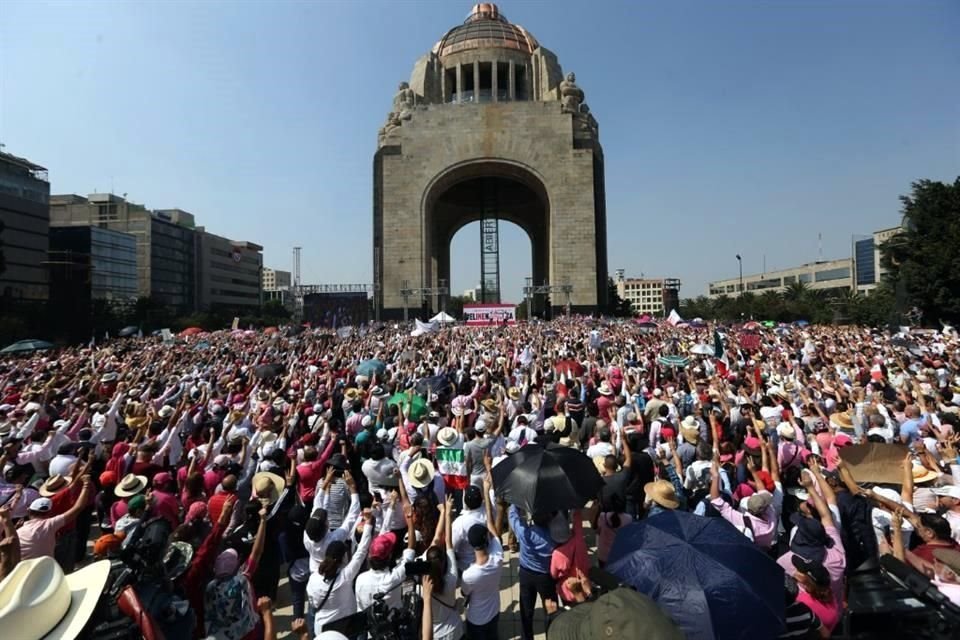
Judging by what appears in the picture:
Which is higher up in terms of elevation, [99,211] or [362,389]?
[99,211]

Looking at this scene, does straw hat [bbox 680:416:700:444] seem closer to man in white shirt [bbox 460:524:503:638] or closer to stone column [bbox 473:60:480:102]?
man in white shirt [bbox 460:524:503:638]

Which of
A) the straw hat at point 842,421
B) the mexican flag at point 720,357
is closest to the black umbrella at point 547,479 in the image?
the straw hat at point 842,421

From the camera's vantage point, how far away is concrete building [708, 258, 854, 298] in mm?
97731

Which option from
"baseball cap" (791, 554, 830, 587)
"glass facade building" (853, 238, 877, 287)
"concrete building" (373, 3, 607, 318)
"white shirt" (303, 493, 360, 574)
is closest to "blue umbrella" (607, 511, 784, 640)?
"baseball cap" (791, 554, 830, 587)

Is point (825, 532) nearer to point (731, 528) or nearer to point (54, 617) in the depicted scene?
point (731, 528)

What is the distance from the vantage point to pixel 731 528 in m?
3.12

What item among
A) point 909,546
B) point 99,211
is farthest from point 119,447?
point 99,211

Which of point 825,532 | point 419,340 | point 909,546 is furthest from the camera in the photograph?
point 419,340

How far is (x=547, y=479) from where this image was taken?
13.5 feet

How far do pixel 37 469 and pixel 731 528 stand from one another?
7.13 m

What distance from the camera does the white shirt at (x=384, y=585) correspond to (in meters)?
3.18

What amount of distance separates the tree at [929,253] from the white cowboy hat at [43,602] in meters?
35.1

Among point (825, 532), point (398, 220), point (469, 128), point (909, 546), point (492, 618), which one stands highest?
point (469, 128)

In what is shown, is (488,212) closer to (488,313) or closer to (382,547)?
(488,313)
